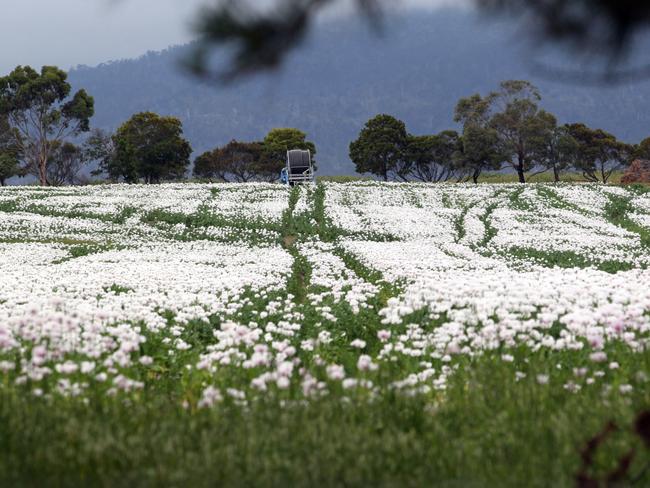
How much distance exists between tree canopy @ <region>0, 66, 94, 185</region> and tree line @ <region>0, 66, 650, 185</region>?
0.36 ft

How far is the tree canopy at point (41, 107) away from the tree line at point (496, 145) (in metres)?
38.8

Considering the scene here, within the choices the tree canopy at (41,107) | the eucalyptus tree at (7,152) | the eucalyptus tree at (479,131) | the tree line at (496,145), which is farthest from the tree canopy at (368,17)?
the eucalyptus tree at (7,152)

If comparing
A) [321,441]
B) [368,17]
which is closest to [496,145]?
[368,17]

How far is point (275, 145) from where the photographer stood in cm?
10650

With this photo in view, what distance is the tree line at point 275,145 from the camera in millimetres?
76688

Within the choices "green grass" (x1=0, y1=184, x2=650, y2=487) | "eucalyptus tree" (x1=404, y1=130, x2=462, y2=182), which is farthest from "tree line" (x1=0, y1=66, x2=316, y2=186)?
"green grass" (x1=0, y1=184, x2=650, y2=487)

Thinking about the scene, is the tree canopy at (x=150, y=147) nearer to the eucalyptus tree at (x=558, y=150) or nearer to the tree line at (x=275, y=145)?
the tree line at (x=275, y=145)

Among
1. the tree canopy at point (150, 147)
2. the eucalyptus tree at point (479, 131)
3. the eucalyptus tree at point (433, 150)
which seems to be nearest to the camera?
the eucalyptus tree at point (479, 131)

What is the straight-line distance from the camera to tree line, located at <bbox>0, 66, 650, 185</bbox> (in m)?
76.7

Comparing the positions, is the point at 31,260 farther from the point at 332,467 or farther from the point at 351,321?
the point at 332,467

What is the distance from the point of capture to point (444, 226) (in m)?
33.4

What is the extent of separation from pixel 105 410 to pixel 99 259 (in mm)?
16784

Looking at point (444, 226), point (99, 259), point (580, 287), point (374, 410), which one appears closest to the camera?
point (374, 410)

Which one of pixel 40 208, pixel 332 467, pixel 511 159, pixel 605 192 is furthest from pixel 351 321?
pixel 511 159
